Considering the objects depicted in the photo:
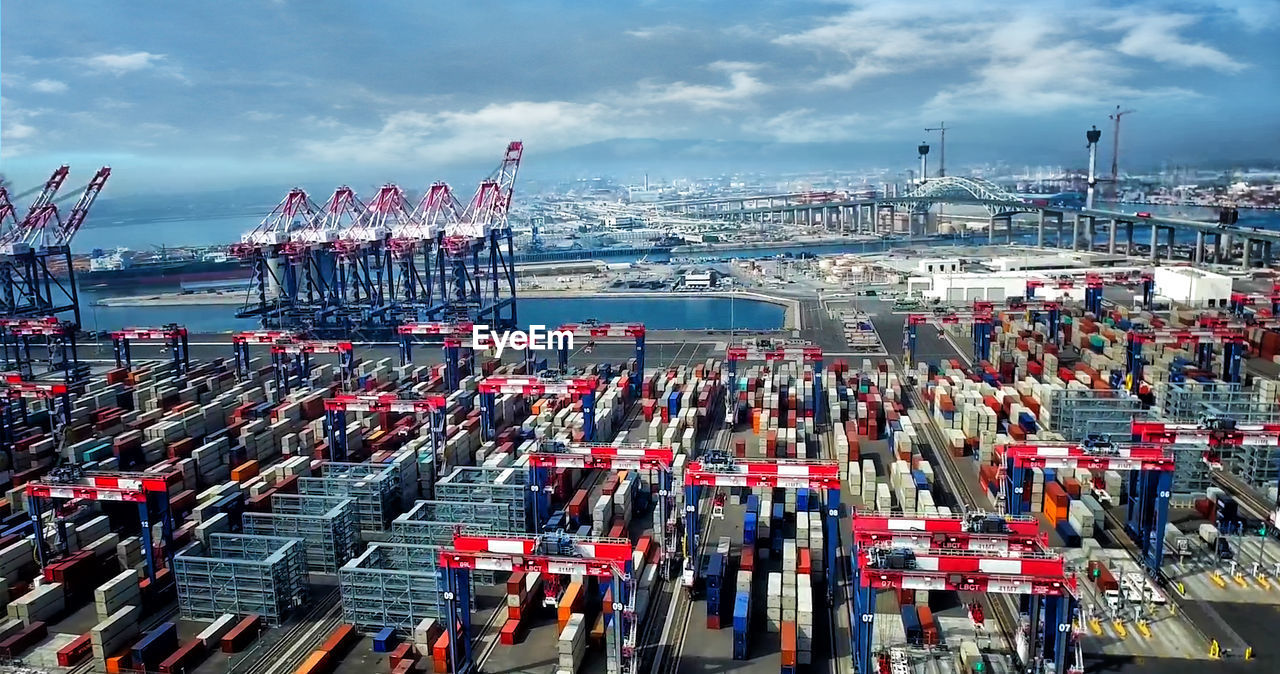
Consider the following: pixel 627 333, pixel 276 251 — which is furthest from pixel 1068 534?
pixel 276 251

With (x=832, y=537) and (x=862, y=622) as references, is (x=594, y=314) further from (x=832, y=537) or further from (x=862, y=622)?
(x=862, y=622)

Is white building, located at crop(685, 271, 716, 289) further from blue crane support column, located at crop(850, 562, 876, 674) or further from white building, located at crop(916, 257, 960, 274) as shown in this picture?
blue crane support column, located at crop(850, 562, 876, 674)

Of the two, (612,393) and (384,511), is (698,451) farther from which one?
(384,511)

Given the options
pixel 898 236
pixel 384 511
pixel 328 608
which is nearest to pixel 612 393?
pixel 384 511

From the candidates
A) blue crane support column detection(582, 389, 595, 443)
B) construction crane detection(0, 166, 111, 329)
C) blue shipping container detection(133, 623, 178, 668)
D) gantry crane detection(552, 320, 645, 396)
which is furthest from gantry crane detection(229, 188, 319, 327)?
blue shipping container detection(133, 623, 178, 668)

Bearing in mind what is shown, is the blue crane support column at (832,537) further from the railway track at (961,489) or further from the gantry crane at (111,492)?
the gantry crane at (111,492)
